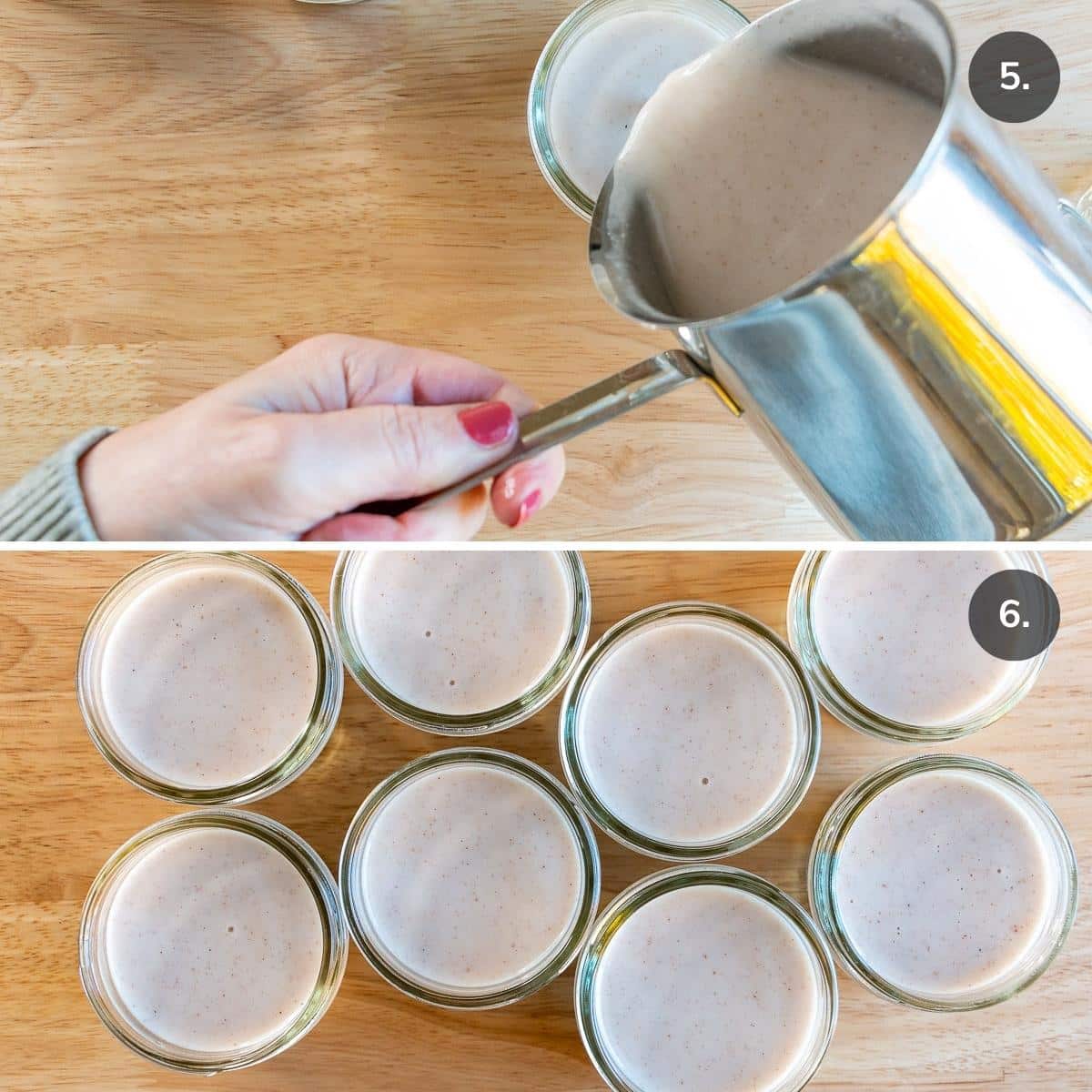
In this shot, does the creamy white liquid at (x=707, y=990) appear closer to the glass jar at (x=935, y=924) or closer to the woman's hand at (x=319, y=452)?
the glass jar at (x=935, y=924)

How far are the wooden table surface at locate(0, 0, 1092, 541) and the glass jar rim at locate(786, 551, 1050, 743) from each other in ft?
0.16

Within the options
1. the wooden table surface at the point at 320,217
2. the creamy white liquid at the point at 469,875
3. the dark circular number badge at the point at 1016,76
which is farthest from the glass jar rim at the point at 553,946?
the dark circular number badge at the point at 1016,76

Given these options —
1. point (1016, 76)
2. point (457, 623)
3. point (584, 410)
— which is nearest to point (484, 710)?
point (457, 623)

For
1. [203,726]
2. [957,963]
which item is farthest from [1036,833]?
[203,726]

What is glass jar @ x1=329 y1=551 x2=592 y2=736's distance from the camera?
38 centimetres

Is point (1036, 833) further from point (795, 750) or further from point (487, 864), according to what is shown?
point (487, 864)

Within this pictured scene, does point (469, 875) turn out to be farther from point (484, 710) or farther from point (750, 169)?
point (750, 169)

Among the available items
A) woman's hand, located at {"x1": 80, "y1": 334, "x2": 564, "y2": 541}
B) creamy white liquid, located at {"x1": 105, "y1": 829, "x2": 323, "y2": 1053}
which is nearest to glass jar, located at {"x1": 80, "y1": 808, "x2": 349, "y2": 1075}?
creamy white liquid, located at {"x1": 105, "y1": 829, "x2": 323, "y2": 1053}

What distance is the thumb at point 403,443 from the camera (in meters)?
0.30

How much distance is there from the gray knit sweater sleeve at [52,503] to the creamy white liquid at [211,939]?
13 cm

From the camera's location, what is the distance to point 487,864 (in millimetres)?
394

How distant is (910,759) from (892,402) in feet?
0.62

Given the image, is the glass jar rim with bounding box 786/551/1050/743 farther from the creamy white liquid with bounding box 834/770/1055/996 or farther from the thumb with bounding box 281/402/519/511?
the thumb with bounding box 281/402/519/511

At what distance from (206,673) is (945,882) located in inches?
10.6
